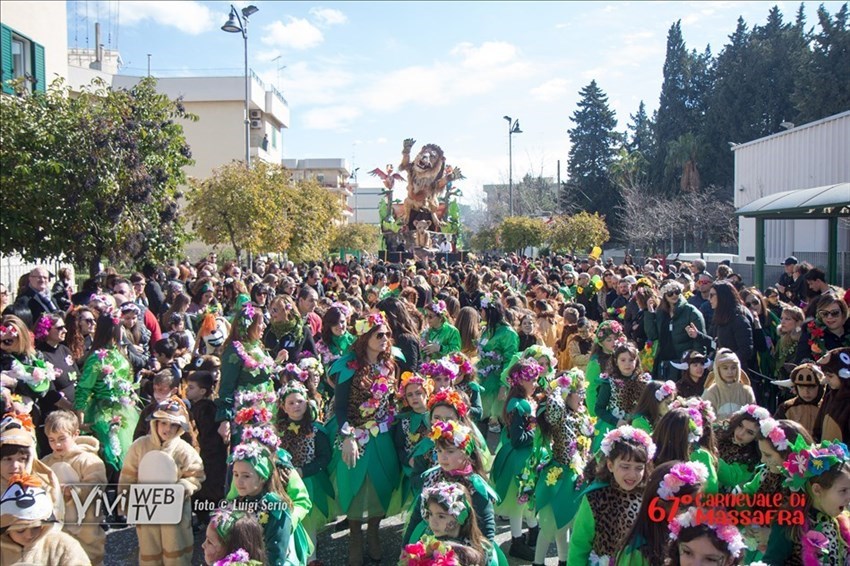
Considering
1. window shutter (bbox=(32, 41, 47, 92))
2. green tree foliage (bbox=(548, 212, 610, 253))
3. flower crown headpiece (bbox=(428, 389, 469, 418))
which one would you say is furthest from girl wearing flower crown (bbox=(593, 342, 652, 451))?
green tree foliage (bbox=(548, 212, 610, 253))

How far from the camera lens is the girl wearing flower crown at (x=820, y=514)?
3.49 metres

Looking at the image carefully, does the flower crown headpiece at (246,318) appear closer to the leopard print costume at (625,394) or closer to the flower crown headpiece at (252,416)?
the flower crown headpiece at (252,416)

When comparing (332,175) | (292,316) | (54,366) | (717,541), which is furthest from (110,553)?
(332,175)

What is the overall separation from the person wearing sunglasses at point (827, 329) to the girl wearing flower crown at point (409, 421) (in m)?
3.51

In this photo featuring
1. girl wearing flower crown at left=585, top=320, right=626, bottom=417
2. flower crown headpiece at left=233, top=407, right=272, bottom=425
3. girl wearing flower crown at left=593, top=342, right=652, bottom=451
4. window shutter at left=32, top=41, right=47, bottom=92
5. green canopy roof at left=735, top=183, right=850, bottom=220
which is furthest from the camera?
window shutter at left=32, top=41, right=47, bottom=92

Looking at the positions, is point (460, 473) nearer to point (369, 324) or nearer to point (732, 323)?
point (369, 324)

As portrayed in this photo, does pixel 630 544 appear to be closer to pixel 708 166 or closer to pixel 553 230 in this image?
pixel 553 230

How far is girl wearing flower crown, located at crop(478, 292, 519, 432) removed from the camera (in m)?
7.77

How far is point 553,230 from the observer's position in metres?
30.4

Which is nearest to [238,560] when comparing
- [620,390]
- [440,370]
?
[440,370]

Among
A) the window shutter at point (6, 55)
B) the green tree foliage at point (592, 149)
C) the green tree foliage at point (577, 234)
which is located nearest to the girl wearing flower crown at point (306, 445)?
the window shutter at point (6, 55)

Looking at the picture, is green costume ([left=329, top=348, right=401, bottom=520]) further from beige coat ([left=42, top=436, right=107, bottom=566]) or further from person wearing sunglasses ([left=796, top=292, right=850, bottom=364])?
person wearing sunglasses ([left=796, top=292, right=850, bottom=364])

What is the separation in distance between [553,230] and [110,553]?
26318 mm

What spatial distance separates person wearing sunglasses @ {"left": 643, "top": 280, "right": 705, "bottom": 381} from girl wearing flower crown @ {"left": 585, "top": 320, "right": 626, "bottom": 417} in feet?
3.79
